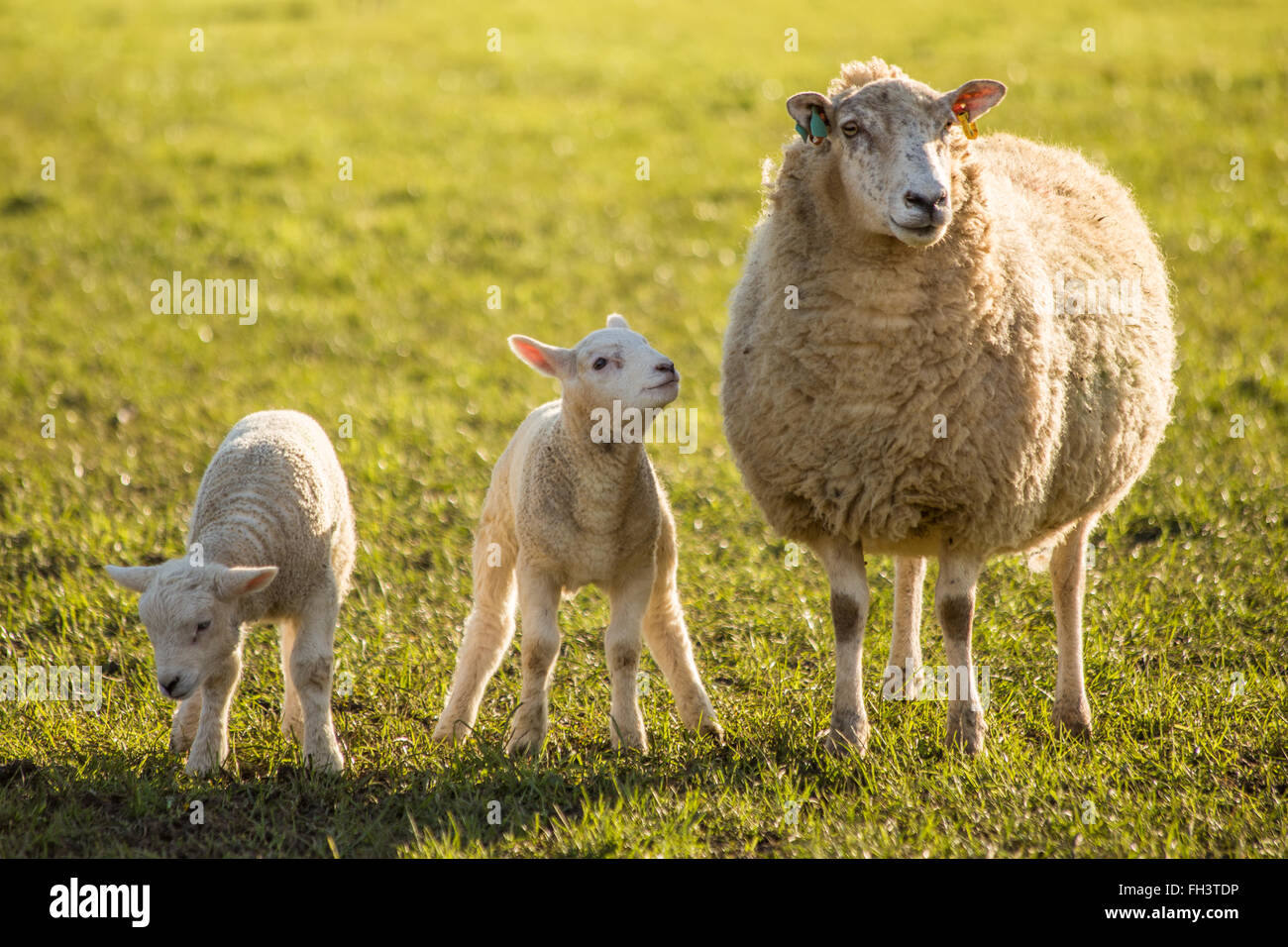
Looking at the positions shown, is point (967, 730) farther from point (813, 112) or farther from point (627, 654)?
point (813, 112)

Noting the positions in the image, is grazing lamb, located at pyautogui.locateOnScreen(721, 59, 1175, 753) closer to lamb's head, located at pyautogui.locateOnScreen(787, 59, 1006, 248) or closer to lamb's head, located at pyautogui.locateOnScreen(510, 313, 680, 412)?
lamb's head, located at pyautogui.locateOnScreen(787, 59, 1006, 248)

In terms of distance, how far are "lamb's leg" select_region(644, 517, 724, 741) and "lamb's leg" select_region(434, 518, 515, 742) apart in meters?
0.56

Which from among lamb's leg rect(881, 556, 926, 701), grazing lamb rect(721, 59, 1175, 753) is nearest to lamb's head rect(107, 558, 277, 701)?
grazing lamb rect(721, 59, 1175, 753)

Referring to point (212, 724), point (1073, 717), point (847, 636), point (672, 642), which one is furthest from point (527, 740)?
point (1073, 717)

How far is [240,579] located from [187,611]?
0.19 metres

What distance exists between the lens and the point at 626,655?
4695 mm

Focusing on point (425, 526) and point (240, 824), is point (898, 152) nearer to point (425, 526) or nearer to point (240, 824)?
point (240, 824)

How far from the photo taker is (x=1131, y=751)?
181 inches

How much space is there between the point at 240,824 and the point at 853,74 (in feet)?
10.7

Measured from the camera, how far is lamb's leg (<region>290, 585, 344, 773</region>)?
4.57 meters

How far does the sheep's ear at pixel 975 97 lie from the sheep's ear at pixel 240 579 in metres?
2.75

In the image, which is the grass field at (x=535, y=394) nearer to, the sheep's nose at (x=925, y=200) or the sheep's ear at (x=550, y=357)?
the sheep's ear at (x=550, y=357)

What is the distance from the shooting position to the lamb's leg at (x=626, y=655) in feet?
15.4

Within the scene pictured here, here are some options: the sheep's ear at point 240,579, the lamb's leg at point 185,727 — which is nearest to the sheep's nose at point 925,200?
the sheep's ear at point 240,579
